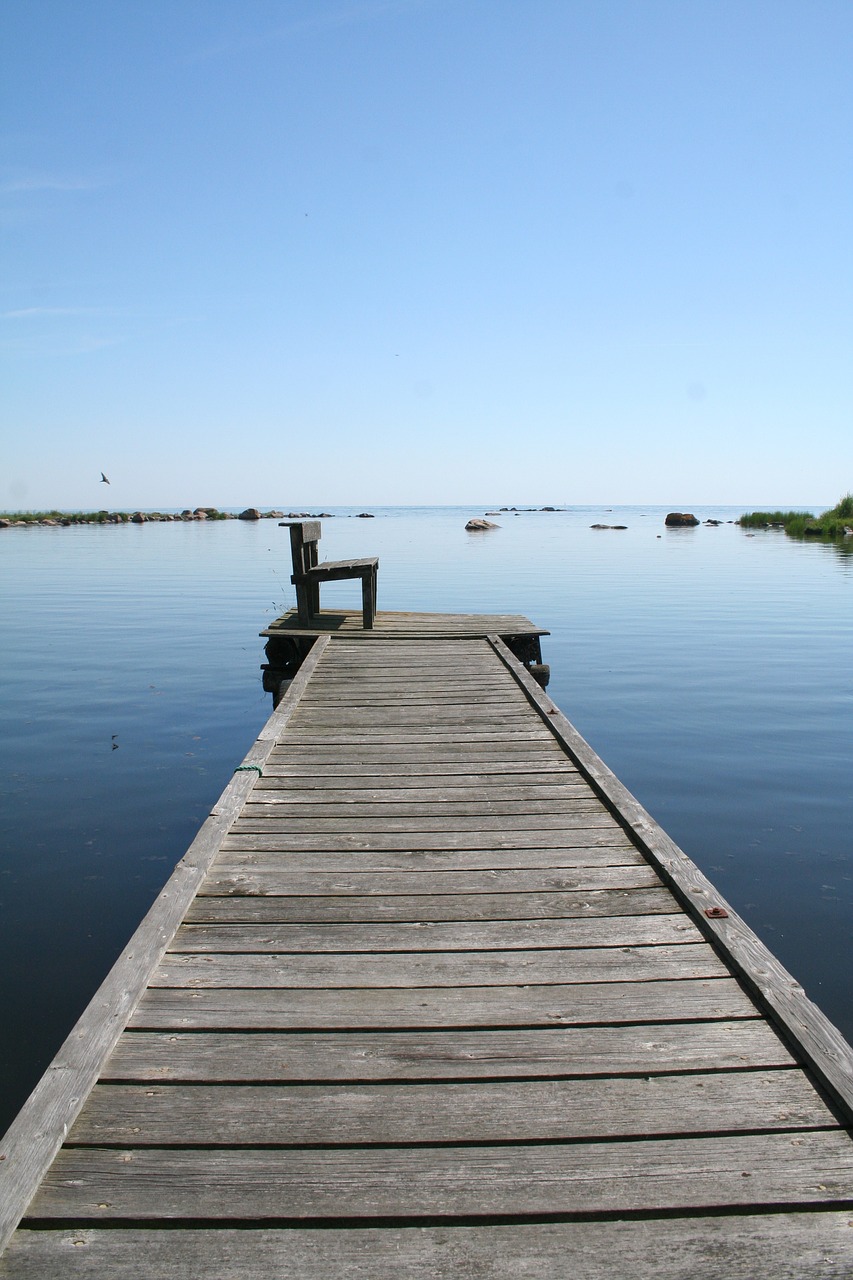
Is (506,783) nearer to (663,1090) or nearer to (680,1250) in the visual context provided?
(663,1090)

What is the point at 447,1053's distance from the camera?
2.63 meters

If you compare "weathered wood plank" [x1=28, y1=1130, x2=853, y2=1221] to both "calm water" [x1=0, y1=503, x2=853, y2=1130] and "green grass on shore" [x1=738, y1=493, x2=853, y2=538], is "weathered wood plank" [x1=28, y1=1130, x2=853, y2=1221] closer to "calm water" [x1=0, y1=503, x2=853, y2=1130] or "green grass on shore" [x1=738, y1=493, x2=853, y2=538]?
"calm water" [x1=0, y1=503, x2=853, y2=1130]

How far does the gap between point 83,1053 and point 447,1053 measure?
1.14 m

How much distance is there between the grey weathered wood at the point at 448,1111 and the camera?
2271 mm

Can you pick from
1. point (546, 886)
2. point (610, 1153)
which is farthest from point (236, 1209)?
point (546, 886)

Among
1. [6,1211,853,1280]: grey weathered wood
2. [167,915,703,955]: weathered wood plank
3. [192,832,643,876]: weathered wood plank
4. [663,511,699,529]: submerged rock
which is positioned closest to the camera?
[6,1211,853,1280]: grey weathered wood

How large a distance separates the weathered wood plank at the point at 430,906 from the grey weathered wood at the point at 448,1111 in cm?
108

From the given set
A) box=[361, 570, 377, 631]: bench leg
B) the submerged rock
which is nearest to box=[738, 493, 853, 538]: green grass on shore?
the submerged rock

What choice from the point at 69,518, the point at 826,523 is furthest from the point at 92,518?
the point at 826,523

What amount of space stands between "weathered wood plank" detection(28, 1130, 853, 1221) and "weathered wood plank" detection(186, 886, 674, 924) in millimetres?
1342

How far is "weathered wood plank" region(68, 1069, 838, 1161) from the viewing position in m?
2.27

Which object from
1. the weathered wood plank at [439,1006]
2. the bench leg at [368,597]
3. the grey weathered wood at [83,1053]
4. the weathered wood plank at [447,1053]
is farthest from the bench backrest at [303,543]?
the weathered wood plank at [447,1053]

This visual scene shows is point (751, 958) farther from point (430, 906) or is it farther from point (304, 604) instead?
point (304, 604)

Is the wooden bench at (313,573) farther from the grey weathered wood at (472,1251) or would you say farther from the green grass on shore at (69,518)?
the green grass on shore at (69,518)
